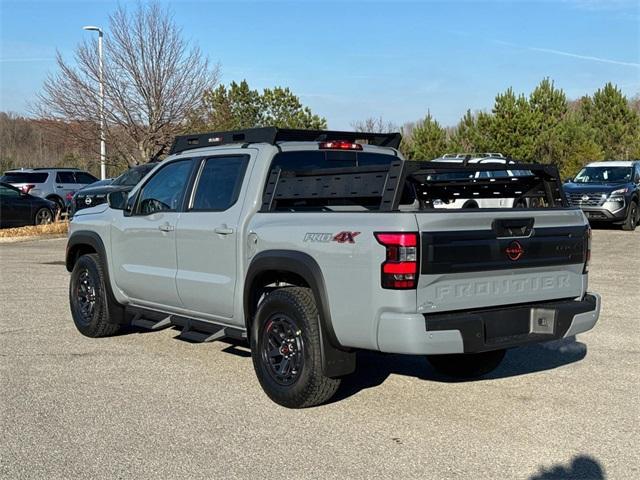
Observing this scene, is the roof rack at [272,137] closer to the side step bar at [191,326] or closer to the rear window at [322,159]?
the rear window at [322,159]

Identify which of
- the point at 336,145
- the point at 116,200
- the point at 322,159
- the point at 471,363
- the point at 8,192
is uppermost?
the point at 336,145

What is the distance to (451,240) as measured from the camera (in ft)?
15.4

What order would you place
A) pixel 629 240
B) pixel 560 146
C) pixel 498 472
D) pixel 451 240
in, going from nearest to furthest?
pixel 498 472
pixel 451 240
pixel 629 240
pixel 560 146

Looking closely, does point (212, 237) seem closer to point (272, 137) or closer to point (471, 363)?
point (272, 137)

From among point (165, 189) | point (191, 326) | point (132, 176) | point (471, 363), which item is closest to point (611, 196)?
point (132, 176)

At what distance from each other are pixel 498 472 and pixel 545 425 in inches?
37.7

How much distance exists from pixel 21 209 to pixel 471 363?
18252 mm

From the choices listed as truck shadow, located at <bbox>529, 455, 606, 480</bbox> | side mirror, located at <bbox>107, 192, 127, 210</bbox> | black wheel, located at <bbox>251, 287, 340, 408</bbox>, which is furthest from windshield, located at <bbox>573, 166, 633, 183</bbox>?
truck shadow, located at <bbox>529, 455, 606, 480</bbox>

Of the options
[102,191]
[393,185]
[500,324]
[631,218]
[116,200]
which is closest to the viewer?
[393,185]

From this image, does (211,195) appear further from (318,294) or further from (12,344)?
(12,344)

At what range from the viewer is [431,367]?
21.9 feet

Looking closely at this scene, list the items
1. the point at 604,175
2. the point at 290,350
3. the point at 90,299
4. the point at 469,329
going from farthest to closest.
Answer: the point at 604,175 → the point at 90,299 → the point at 290,350 → the point at 469,329

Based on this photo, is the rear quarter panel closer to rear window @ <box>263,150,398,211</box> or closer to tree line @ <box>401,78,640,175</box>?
rear window @ <box>263,150,398,211</box>

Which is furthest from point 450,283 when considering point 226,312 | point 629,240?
point 629,240
